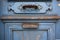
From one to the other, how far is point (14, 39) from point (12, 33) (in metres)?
0.07

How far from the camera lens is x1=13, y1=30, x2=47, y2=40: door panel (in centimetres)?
202

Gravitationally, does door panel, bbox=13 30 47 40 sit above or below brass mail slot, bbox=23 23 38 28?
below

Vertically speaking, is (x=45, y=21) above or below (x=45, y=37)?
above

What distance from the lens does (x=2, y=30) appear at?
2.03 meters

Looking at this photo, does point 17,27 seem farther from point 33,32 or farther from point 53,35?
point 53,35

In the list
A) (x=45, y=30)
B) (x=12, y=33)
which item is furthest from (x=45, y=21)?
(x=12, y=33)

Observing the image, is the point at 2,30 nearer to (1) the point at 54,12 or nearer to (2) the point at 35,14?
(2) the point at 35,14

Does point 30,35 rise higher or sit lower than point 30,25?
lower

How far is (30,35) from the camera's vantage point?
79.9 inches

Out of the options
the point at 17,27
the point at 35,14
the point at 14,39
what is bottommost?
the point at 14,39

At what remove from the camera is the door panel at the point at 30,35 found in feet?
6.64

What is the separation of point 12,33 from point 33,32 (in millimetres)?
228

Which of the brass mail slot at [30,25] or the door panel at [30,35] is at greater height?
the brass mail slot at [30,25]

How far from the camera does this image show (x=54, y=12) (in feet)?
6.55
